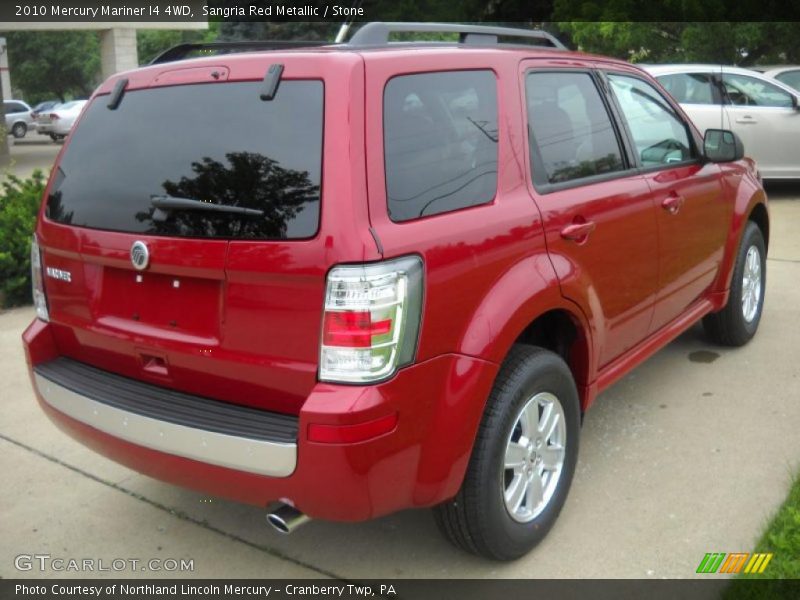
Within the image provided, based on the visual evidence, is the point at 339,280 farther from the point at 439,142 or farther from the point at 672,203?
the point at 672,203

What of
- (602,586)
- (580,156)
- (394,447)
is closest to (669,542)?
(602,586)

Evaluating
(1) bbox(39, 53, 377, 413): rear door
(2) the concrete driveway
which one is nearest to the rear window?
(1) bbox(39, 53, 377, 413): rear door

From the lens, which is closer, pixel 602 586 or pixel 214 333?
pixel 214 333

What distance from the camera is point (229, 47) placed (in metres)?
3.39

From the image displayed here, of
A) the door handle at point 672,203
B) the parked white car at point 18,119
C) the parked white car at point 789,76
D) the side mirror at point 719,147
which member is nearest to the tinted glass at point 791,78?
the parked white car at point 789,76

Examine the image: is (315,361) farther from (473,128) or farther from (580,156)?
(580,156)

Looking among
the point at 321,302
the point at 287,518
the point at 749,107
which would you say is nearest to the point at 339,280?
the point at 321,302

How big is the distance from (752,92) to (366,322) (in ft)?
30.9

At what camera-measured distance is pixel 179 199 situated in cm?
275

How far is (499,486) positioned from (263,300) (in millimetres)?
1052

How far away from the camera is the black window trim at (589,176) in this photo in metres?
3.22

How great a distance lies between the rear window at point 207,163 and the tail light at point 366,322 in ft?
0.69

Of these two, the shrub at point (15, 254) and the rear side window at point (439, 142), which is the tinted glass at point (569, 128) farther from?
the shrub at point (15, 254)

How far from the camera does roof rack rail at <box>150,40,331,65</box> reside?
10.8 feet
